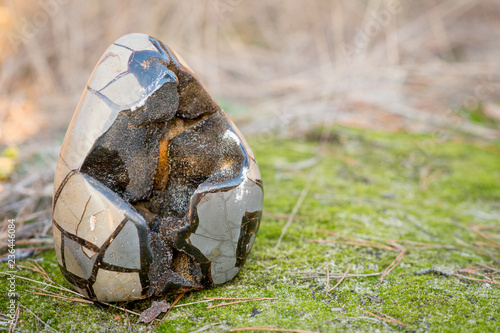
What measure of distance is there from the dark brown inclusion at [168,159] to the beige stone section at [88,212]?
84mm

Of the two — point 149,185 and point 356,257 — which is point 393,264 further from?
point 149,185

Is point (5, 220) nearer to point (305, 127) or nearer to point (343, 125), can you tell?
point (305, 127)

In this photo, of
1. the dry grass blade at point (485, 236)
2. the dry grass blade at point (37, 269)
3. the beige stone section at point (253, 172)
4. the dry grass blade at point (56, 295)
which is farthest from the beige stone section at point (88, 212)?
the dry grass blade at point (485, 236)

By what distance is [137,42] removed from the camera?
1813 millimetres

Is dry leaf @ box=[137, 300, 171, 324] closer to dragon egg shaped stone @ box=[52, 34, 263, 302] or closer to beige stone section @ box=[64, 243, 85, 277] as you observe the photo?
dragon egg shaped stone @ box=[52, 34, 263, 302]

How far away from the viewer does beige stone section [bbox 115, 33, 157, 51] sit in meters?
1.80

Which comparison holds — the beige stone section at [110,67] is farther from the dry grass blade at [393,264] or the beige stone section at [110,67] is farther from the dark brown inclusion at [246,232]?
the dry grass blade at [393,264]

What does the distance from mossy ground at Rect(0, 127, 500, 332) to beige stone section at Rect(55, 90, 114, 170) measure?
2.11 ft

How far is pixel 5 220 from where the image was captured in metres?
2.56

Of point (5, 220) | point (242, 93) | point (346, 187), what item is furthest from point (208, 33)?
point (5, 220)

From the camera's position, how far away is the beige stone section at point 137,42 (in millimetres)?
1796

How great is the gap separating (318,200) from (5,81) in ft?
15.4

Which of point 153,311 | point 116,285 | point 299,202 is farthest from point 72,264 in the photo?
point 299,202

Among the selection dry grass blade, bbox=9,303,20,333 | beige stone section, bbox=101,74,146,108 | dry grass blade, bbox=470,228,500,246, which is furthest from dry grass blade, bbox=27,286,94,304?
dry grass blade, bbox=470,228,500,246
